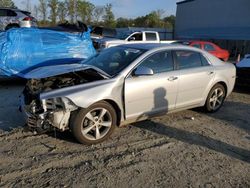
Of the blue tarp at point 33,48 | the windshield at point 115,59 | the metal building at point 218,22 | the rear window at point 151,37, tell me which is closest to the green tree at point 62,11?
the metal building at point 218,22

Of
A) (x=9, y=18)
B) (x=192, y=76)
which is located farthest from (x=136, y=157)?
(x=9, y=18)

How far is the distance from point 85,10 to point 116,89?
126 ft

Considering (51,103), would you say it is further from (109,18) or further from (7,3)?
(109,18)

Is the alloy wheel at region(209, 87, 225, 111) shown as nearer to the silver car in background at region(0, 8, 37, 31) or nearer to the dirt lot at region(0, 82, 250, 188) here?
the dirt lot at region(0, 82, 250, 188)

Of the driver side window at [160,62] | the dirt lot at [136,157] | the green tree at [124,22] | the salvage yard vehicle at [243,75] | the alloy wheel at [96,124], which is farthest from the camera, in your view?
the green tree at [124,22]

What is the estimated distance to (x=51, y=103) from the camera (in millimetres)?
3988

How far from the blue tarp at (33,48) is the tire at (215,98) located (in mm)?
4305

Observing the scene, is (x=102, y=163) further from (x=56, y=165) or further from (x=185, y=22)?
(x=185, y=22)

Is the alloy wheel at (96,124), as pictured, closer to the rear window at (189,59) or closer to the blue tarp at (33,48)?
the rear window at (189,59)

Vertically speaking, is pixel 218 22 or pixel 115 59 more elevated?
pixel 218 22

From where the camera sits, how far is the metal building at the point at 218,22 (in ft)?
80.4

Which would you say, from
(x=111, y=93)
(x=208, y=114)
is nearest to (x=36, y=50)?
(x=111, y=93)

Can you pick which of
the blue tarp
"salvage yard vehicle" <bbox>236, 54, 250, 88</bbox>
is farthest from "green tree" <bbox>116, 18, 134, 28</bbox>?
"salvage yard vehicle" <bbox>236, 54, 250, 88</bbox>

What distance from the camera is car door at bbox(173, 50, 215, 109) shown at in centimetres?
522
